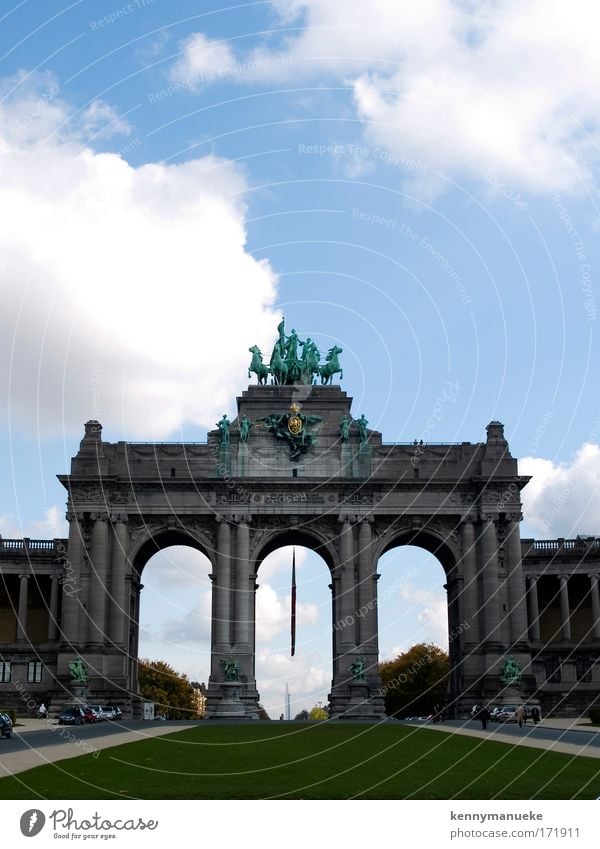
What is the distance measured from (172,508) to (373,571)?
56.9ft

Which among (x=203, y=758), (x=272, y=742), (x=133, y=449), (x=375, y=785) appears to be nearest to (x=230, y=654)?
(x=133, y=449)

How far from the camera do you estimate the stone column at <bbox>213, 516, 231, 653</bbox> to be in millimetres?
86838

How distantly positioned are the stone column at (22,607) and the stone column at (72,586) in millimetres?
3244

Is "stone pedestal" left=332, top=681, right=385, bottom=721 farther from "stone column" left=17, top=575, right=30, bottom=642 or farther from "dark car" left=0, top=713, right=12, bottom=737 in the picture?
"dark car" left=0, top=713, right=12, bottom=737

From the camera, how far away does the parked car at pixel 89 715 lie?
230ft

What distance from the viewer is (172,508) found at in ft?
294

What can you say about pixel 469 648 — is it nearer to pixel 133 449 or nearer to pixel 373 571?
pixel 373 571

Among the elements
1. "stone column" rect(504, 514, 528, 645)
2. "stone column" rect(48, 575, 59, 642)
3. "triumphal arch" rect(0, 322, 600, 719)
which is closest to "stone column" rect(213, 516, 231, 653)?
"triumphal arch" rect(0, 322, 600, 719)

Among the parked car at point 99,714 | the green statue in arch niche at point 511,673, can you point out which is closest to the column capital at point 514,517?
the green statue in arch niche at point 511,673

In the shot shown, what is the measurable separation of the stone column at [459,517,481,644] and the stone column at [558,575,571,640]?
8262mm

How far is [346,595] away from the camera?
290 feet

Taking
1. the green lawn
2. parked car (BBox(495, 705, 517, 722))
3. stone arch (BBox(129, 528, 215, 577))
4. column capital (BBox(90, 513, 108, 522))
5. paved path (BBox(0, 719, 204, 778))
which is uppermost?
column capital (BBox(90, 513, 108, 522))

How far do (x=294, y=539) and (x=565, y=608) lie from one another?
77.8ft

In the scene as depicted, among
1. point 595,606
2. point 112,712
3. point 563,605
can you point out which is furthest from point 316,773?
point 563,605
